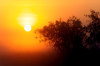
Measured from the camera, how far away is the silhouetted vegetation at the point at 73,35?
20.8 metres

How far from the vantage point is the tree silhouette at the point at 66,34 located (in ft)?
70.7

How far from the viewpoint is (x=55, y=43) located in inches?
864

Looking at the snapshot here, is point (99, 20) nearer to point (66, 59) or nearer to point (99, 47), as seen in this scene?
point (99, 47)

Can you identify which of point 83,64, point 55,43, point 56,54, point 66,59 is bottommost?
point 83,64

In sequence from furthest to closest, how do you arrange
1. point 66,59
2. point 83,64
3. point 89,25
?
point 89,25 < point 66,59 < point 83,64

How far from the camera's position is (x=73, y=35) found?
2172 centimetres

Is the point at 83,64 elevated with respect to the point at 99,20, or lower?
lower

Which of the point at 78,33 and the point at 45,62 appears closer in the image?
the point at 45,62

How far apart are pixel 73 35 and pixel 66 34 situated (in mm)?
921

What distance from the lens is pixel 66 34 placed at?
70.9 feet

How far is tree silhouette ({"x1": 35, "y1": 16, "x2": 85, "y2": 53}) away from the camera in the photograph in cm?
2155

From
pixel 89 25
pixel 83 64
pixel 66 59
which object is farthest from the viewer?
pixel 89 25

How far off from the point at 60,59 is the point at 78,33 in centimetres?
431

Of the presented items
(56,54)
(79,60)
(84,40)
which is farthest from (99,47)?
(56,54)
